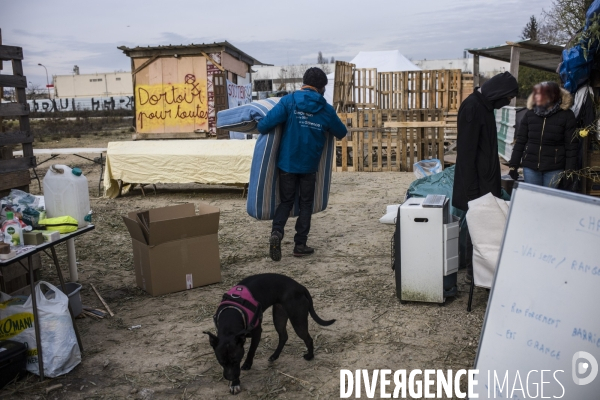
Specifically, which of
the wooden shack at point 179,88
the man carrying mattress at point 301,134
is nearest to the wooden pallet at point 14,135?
the man carrying mattress at point 301,134

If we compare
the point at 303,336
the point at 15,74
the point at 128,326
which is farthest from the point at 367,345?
the point at 15,74

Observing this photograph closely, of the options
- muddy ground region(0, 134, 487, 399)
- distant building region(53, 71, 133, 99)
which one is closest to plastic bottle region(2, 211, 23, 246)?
muddy ground region(0, 134, 487, 399)

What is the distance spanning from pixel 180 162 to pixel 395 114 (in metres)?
5.33

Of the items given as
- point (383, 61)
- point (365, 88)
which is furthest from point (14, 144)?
Result: point (383, 61)

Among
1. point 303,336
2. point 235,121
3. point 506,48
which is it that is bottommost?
point 303,336

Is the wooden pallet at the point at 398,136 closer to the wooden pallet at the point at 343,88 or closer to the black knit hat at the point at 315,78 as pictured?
the wooden pallet at the point at 343,88

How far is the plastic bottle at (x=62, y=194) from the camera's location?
4086mm

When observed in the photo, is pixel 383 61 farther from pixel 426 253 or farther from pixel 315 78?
pixel 426 253

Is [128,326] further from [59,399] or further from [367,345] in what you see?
[367,345]

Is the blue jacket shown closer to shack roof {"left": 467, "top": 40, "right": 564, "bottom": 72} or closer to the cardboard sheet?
the cardboard sheet

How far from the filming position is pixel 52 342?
11.7 ft

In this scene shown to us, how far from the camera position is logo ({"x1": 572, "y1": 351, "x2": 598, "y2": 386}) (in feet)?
7.93

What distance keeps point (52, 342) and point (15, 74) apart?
2.60m

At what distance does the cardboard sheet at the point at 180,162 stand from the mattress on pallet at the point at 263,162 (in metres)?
3.52
